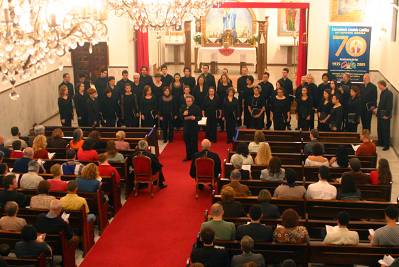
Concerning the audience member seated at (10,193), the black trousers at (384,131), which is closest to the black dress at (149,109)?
the black trousers at (384,131)

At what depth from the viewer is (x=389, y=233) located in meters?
8.11

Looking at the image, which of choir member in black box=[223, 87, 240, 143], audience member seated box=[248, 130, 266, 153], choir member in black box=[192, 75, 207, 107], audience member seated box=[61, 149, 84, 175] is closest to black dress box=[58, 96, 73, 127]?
choir member in black box=[192, 75, 207, 107]

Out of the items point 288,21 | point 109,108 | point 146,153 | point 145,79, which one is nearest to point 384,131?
point 145,79

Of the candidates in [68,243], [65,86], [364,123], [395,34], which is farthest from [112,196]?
[395,34]

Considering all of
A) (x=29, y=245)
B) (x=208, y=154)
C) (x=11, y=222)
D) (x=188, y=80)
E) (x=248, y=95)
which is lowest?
(x=29, y=245)

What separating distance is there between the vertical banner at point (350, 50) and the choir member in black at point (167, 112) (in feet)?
17.3

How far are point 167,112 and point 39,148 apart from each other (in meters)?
4.66

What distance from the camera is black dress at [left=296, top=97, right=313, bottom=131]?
16.0 meters

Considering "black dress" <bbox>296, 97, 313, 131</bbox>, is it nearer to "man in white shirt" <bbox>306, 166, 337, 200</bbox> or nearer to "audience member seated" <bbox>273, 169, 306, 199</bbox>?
"man in white shirt" <bbox>306, 166, 337, 200</bbox>

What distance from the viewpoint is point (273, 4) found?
61.3 feet

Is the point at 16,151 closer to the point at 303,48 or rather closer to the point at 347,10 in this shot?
the point at 303,48

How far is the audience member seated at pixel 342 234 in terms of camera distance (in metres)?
8.23

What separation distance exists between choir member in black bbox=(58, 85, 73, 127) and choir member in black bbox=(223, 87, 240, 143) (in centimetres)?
428

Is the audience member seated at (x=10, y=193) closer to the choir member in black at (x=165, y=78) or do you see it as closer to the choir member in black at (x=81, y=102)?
the choir member in black at (x=81, y=102)
